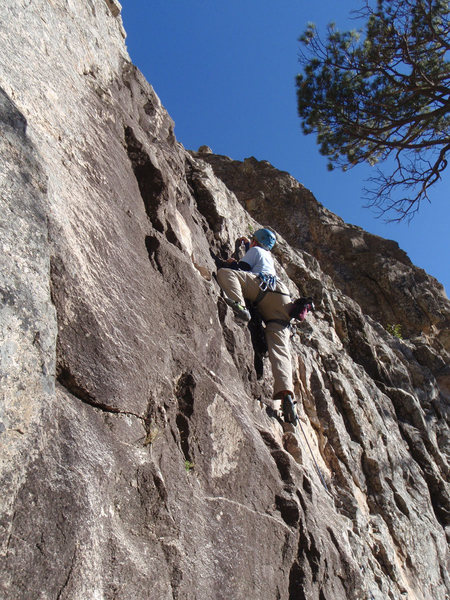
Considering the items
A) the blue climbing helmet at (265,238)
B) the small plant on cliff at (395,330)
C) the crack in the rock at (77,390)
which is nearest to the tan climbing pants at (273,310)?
the blue climbing helmet at (265,238)

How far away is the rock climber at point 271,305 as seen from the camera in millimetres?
6672

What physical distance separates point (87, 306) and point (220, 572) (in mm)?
1977

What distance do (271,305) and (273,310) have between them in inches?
2.7

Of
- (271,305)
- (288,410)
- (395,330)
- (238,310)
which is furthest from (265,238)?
(395,330)

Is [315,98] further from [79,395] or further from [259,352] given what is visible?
[79,395]

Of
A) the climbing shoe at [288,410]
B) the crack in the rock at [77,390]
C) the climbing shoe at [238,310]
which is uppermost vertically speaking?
the climbing shoe at [238,310]

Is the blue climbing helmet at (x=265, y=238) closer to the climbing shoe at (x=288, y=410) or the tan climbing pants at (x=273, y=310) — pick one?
the tan climbing pants at (x=273, y=310)

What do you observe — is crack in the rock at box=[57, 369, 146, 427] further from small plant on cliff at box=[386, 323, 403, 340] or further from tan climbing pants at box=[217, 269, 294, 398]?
small plant on cliff at box=[386, 323, 403, 340]

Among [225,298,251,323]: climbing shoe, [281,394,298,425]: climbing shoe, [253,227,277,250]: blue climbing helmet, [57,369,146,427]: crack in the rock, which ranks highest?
[253,227,277,250]: blue climbing helmet

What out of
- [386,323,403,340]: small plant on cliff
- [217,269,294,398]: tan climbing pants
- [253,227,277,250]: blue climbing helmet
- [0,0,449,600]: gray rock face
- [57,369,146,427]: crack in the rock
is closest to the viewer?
[0,0,449,600]: gray rock face

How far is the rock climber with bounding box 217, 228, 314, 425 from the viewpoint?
21.9 ft

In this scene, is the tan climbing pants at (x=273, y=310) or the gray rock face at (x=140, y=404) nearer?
the gray rock face at (x=140, y=404)

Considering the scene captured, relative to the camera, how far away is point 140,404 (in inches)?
153

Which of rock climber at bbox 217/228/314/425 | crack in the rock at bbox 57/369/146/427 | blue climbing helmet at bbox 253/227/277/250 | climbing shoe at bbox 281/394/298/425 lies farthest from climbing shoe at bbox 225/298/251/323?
crack in the rock at bbox 57/369/146/427
